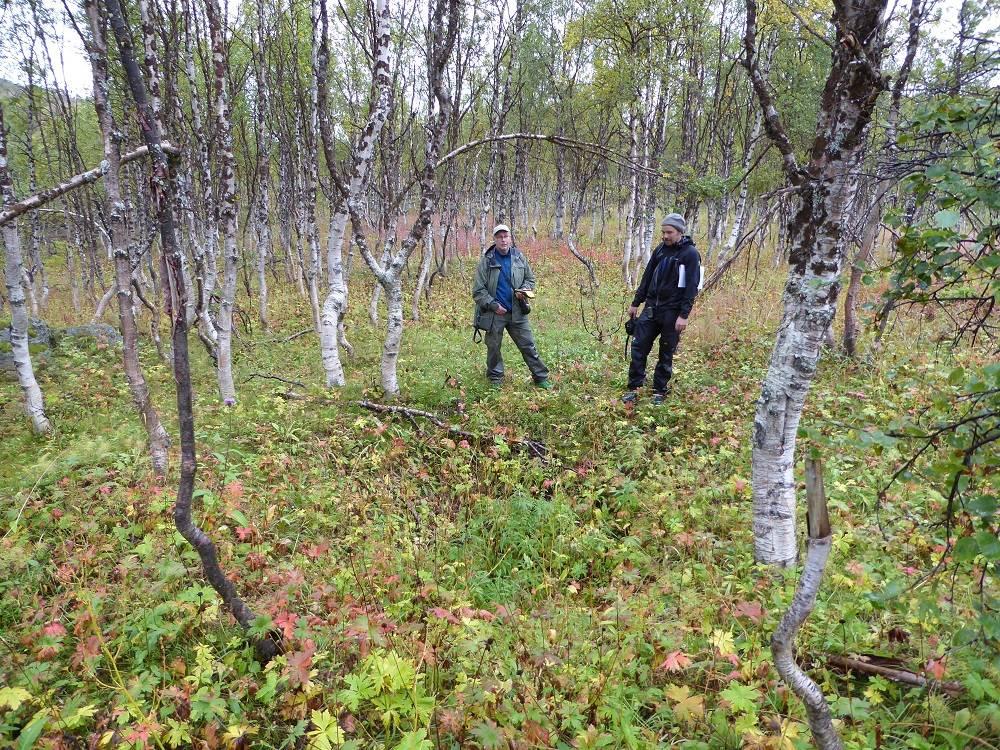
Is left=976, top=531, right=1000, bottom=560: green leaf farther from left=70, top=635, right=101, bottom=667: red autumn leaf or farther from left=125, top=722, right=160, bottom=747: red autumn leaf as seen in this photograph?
left=70, top=635, right=101, bottom=667: red autumn leaf

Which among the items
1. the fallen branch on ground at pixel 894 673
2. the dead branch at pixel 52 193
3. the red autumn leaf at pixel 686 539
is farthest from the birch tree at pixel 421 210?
the fallen branch on ground at pixel 894 673

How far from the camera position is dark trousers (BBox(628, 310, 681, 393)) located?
6.30 meters

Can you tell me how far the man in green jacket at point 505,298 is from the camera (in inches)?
276

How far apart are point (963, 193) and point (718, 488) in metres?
3.39

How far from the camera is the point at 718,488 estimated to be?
4.50 m

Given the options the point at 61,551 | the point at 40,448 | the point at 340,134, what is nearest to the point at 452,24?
the point at 61,551

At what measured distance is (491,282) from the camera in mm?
7062

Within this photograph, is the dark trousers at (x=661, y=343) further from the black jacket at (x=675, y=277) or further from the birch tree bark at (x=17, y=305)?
the birch tree bark at (x=17, y=305)

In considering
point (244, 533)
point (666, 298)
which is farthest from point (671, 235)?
point (244, 533)

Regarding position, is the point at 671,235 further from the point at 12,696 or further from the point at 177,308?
the point at 12,696

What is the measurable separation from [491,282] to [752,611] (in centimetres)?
522

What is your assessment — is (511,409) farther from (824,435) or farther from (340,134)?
(340,134)

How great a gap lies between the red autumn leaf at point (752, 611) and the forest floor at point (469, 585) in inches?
1.1

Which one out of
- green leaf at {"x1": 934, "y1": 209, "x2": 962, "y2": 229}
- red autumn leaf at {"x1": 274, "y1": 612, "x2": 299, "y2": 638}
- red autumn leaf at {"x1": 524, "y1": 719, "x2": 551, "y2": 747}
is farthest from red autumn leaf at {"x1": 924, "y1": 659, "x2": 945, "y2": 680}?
red autumn leaf at {"x1": 274, "y1": 612, "x2": 299, "y2": 638}
